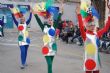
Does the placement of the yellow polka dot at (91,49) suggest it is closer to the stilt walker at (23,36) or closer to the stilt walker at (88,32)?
the stilt walker at (88,32)

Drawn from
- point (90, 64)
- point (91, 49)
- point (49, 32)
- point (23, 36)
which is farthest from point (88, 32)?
point (23, 36)

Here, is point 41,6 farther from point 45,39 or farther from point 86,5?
point 86,5

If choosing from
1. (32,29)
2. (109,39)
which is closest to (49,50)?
(109,39)

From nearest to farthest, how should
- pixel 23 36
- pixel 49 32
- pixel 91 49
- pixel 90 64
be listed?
pixel 90 64 → pixel 91 49 → pixel 49 32 → pixel 23 36

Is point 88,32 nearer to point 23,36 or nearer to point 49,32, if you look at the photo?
point 49,32

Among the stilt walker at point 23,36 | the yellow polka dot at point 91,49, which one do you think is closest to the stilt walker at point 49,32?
the yellow polka dot at point 91,49

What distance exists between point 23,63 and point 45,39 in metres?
2.90

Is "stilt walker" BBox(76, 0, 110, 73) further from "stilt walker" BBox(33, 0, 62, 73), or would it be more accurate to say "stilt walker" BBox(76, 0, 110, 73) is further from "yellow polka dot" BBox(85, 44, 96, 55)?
"stilt walker" BBox(33, 0, 62, 73)

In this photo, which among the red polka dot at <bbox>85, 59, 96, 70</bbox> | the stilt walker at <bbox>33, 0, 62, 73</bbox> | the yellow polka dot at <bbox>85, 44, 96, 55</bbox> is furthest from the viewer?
the stilt walker at <bbox>33, 0, 62, 73</bbox>

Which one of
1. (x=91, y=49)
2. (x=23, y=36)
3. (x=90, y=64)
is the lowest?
(x=90, y=64)

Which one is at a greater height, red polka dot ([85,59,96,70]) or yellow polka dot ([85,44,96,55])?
yellow polka dot ([85,44,96,55])

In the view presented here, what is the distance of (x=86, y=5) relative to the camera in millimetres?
8594

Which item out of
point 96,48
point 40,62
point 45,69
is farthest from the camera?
point 40,62

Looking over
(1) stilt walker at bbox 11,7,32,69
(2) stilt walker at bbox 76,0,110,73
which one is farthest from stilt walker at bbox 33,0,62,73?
(1) stilt walker at bbox 11,7,32,69
